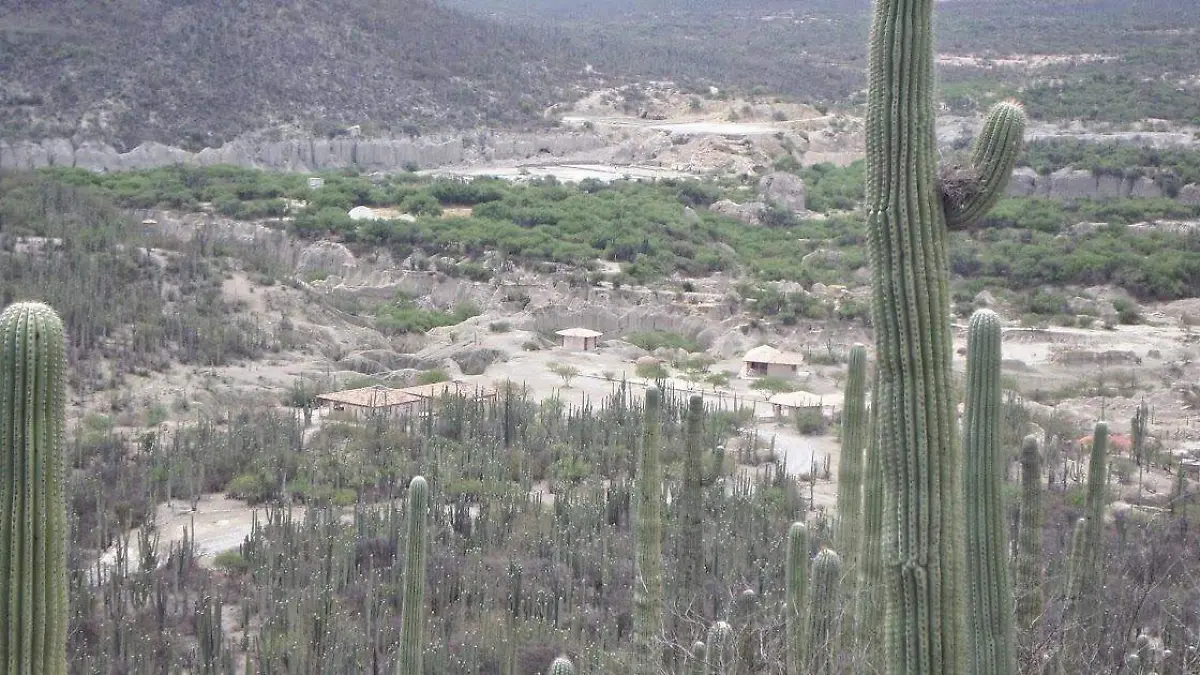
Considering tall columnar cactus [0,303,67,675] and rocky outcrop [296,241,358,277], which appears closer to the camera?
tall columnar cactus [0,303,67,675]

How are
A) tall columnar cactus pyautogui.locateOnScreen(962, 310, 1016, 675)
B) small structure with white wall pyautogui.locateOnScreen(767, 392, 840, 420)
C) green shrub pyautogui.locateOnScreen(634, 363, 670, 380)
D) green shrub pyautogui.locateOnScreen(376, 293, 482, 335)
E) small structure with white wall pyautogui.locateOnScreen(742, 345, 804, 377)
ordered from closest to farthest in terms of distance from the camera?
tall columnar cactus pyautogui.locateOnScreen(962, 310, 1016, 675) → small structure with white wall pyautogui.locateOnScreen(767, 392, 840, 420) → green shrub pyautogui.locateOnScreen(634, 363, 670, 380) → small structure with white wall pyautogui.locateOnScreen(742, 345, 804, 377) → green shrub pyautogui.locateOnScreen(376, 293, 482, 335)

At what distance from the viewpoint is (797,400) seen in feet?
68.6

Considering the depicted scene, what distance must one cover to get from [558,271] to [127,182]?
12875 millimetres

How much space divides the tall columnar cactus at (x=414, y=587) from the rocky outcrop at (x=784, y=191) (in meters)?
34.3

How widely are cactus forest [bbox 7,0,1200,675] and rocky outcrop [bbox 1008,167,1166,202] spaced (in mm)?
22204

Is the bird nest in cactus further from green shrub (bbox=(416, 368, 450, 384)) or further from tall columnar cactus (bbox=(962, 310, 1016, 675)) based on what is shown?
green shrub (bbox=(416, 368, 450, 384))

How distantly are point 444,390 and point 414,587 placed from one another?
1166 centimetres

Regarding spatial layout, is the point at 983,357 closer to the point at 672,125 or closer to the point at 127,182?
the point at 127,182

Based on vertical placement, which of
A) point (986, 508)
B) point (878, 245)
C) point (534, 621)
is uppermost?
point (878, 245)

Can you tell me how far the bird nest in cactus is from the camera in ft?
18.0

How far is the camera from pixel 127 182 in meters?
36.7

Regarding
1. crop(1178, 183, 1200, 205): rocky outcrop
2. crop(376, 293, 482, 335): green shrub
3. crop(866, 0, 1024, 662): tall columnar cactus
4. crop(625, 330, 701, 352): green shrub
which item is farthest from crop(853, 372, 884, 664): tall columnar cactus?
crop(1178, 183, 1200, 205): rocky outcrop

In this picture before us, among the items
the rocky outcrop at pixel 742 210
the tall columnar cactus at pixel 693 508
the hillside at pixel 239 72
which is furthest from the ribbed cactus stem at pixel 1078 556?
the hillside at pixel 239 72

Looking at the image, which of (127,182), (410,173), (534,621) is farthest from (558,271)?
(534,621)
